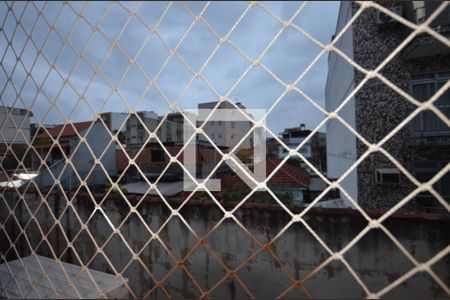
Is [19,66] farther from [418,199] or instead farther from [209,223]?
[418,199]

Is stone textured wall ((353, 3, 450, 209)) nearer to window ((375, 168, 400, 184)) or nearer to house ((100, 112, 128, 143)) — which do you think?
window ((375, 168, 400, 184))

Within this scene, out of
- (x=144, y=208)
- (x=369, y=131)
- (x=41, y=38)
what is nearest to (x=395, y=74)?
(x=369, y=131)

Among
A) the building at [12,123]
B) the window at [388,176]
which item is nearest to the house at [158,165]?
the window at [388,176]

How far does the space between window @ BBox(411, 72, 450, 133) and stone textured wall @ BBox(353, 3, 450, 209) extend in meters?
0.11

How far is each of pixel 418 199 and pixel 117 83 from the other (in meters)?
5.15

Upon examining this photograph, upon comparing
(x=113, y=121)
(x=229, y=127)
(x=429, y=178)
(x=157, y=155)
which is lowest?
(x=429, y=178)

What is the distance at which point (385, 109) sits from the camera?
14.7 feet

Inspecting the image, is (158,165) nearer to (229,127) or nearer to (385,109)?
(385,109)

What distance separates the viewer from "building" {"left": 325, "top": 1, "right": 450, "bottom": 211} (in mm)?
4055

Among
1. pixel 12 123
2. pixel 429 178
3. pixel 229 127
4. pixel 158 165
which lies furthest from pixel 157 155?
pixel 229 127

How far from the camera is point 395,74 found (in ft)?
14.4

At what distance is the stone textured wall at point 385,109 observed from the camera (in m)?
4.21

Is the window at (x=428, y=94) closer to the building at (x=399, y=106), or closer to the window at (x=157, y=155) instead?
the building at (x=399, y=106)

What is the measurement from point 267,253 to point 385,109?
4.10 meters
